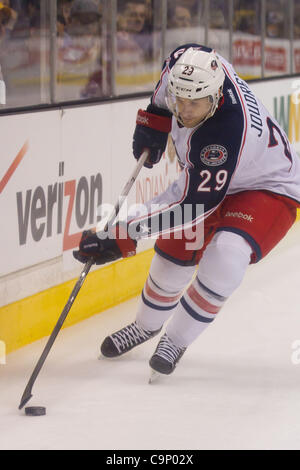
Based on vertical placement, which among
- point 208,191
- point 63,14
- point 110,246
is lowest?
point 110,246

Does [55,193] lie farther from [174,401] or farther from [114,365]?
[174,401]

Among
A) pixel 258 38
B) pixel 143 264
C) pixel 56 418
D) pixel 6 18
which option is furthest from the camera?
pixel 258 38

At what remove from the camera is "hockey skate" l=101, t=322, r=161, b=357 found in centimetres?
338

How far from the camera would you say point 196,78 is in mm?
2818

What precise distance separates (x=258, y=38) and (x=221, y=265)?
3.09 m

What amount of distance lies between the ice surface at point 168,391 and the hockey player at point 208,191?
18cm

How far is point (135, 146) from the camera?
3381 mm

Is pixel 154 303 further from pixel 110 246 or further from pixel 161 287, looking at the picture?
pixel 110 246

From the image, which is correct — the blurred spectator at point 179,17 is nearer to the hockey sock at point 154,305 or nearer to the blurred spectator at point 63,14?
the blurred spectator at point 63,14

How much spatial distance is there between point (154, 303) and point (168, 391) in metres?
0.37

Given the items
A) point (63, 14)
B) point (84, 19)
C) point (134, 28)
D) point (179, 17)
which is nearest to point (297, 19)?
point (179, 17)

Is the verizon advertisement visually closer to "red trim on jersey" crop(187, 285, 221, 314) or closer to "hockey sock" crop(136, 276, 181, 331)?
"hockey sock" crop(136, 276, 181, 331)

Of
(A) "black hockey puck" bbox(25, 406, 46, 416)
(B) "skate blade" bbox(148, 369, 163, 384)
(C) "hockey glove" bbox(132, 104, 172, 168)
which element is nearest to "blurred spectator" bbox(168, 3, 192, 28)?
(C) "hockey glove" bbox(132, 104, 172, 168)
